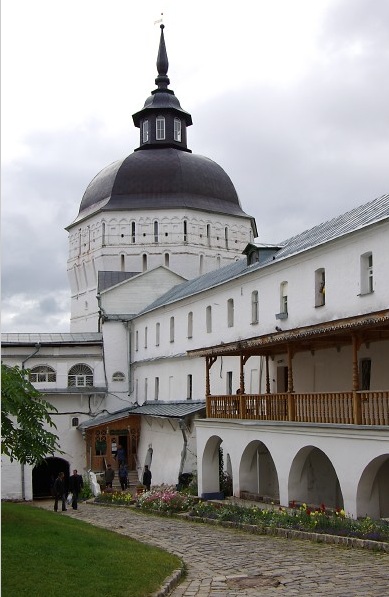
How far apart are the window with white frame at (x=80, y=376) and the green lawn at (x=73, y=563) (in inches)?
1079

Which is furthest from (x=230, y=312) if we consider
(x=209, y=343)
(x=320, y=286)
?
(x=320, y=286)

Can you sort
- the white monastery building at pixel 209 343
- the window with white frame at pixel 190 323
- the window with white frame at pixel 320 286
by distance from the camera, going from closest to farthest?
the white monastery building at pixel 209 343, the window with white frame at pixel 320 286, the window with white frame at pixel 190 323

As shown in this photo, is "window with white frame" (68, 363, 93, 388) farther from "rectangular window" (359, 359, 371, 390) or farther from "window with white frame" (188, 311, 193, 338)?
"rectangular window" (359, 359, 371, 390)

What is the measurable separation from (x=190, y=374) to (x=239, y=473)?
11942mm

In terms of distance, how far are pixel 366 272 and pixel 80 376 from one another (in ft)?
79.0

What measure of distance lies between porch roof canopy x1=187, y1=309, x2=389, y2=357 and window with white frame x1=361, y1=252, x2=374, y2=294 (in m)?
1.53

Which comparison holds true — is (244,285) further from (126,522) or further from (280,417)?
(126,522)

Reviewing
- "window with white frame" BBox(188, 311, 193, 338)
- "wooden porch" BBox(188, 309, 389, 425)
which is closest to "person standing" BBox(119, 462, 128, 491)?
"window with white frame" BBox(188, 311, 193, 338)

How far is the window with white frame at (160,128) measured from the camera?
179 feet

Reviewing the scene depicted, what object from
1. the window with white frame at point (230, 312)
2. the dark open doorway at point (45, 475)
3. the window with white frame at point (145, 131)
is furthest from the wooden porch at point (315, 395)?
the window with white frame at point (145, 131)

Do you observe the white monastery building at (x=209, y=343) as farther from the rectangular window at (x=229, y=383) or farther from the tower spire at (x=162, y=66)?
the tower spire at (x=162, y=66)

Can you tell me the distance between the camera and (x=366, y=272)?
21828 millimetres

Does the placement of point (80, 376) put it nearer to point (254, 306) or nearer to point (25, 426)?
point (254, 306)

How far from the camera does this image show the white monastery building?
19672 mm
